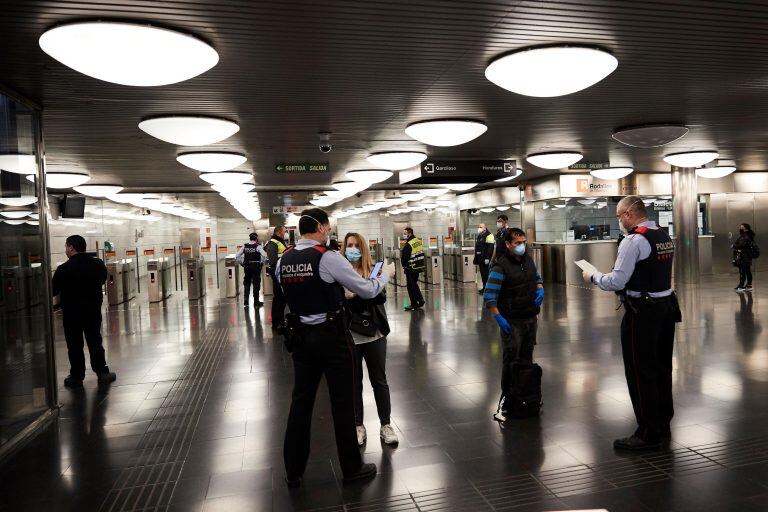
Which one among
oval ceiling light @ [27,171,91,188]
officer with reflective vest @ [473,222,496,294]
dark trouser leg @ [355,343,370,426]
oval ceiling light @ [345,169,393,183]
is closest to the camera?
dark trouser leg @ [355,343,370,426]

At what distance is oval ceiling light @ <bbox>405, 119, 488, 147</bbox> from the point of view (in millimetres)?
7133

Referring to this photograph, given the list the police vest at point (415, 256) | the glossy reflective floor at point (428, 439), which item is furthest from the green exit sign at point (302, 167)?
the glossy reflective floor at point (428, 439)

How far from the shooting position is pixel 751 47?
16.2 ft

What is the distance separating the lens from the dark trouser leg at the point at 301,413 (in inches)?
148

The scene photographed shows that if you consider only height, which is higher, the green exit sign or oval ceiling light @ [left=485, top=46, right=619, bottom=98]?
the green exit sign

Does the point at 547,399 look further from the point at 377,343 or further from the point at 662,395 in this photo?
the point at 377,343

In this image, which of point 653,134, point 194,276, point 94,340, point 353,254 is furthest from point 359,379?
point 194,276

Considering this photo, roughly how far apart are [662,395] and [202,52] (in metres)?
4.25

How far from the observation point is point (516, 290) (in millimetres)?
4965

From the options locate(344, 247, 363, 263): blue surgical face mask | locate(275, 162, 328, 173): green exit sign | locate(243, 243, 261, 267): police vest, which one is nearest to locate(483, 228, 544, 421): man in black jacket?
locate(344, 247, 363, 263): blue surgical face mask

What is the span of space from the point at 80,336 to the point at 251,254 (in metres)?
7.35

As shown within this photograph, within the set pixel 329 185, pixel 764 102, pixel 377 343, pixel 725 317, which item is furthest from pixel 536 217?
pixel 377 343

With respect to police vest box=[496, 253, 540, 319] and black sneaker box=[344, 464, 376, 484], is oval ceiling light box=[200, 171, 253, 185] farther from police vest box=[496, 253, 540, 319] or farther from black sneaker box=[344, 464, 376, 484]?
black sneaker box=[344, 464, 376, 484]

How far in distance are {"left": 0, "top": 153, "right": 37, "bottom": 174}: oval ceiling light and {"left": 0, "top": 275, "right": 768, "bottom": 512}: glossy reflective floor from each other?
7.86 ft
